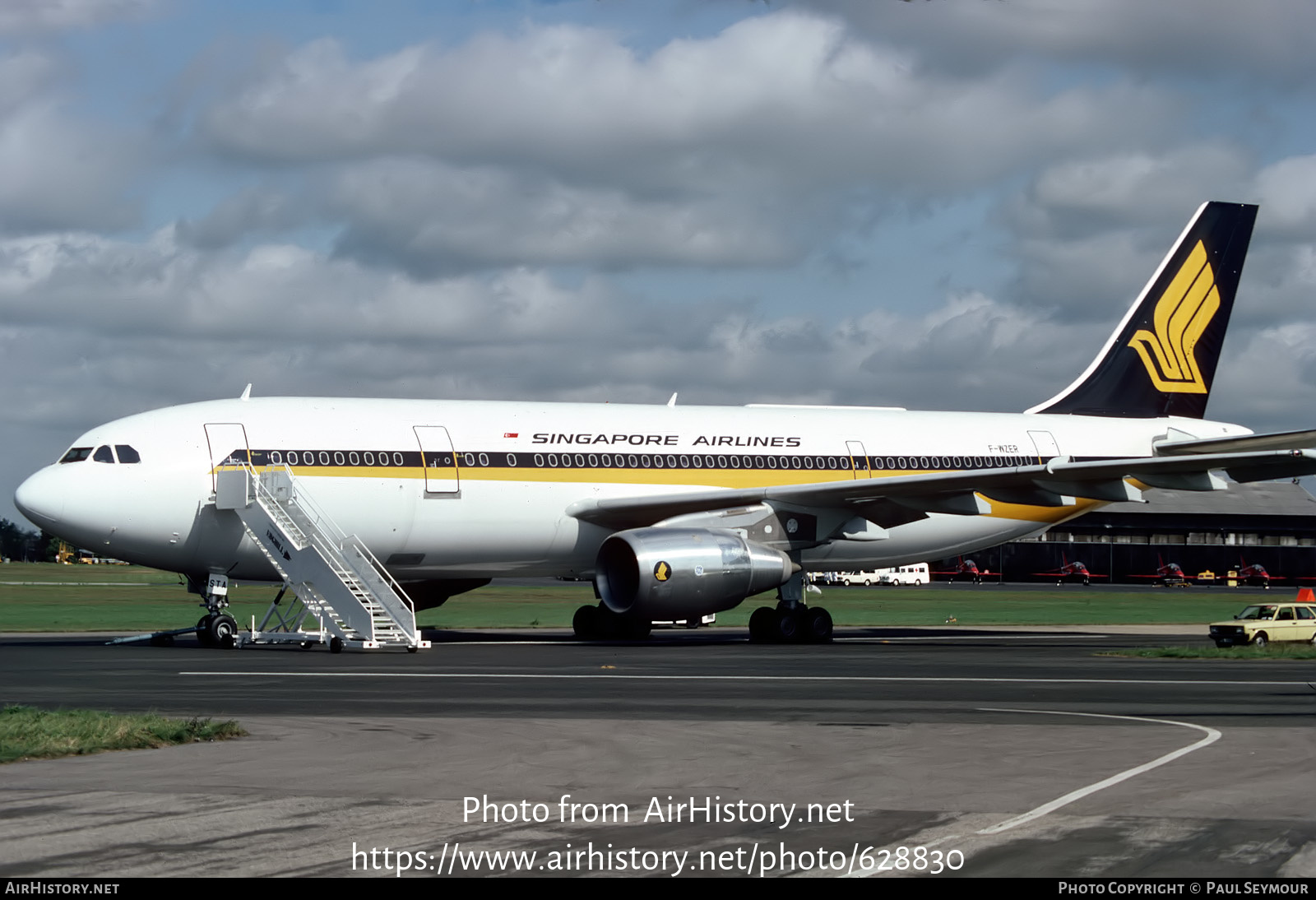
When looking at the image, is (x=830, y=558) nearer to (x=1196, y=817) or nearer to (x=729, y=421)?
(x=729, y=421)

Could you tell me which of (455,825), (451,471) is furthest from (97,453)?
(455,825)

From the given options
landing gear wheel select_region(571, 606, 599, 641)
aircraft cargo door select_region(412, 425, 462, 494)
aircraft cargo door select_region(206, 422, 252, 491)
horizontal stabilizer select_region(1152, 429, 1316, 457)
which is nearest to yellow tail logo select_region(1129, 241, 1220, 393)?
horizontal stabilizer select_region(1152, 429, 1316, 457)

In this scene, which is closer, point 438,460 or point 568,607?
point 438,460

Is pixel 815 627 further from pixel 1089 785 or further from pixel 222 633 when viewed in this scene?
pixel 1089 785

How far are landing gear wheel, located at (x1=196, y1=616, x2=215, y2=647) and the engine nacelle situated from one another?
7.36 m

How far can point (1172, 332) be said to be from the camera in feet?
133

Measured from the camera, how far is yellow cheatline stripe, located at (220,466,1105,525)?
98.4ft

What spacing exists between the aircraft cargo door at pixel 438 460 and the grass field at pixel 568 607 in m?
9.20

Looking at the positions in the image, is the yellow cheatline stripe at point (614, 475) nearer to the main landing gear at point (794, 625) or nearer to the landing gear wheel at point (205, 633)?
the main landing gear at point (794, 625)

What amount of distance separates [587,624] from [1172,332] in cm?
1752

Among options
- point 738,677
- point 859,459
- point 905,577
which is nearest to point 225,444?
point 738,677

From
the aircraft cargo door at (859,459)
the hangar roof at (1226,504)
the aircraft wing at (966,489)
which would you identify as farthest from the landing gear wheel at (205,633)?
the hangar roof at (1226,504)

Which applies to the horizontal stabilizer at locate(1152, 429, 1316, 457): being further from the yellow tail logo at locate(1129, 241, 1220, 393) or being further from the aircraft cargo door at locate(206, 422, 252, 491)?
the aircraft cargo door at locate(206, 422, 252, 491)

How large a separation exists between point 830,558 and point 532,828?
86.5 feet
